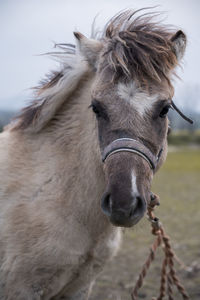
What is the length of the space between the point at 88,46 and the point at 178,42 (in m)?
0.85

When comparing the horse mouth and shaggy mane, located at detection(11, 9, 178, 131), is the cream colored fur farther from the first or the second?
the horse mouth

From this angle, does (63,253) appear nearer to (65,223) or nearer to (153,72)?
(65,223)

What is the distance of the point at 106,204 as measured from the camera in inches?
109

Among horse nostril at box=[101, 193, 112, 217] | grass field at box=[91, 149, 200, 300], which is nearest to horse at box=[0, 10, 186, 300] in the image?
horse nostril at box=[101, 193, 112, 217]

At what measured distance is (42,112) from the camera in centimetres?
384

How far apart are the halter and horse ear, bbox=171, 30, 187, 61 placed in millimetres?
1101

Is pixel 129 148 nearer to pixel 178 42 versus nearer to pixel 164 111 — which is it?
pixel 164 111

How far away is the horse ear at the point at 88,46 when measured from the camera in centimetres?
348

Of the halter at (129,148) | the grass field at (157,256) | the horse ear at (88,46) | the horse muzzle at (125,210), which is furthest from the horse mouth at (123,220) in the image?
the horse ear at (88,46)

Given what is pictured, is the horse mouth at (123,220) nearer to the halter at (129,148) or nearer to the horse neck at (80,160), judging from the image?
the halter at (129,148)

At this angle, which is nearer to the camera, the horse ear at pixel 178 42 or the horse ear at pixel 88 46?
the horse ear at pixel 178 42

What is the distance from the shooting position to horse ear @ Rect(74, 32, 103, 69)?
3479 mm

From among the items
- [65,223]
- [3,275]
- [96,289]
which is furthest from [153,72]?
[96,289]

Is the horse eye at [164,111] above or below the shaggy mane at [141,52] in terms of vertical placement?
below
